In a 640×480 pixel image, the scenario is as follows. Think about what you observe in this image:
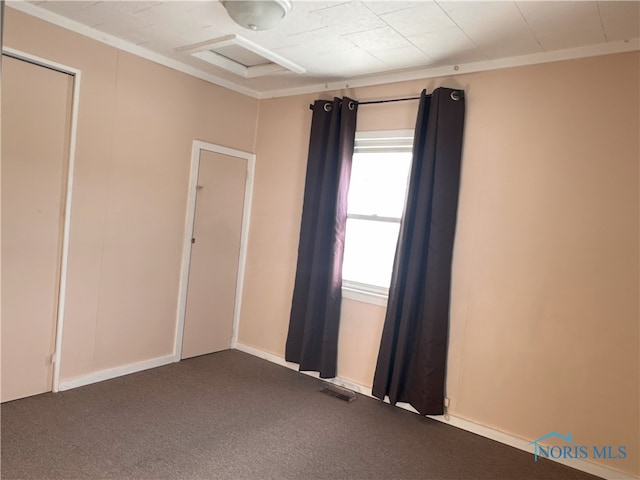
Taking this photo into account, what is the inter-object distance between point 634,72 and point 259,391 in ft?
10.5

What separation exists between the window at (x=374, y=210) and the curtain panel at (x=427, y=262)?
0.84 feet

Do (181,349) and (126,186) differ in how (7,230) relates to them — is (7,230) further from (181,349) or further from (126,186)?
(181,349)

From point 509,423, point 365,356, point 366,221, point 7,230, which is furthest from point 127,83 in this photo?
point 509,423

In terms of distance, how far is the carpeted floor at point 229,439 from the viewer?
235 centimetres

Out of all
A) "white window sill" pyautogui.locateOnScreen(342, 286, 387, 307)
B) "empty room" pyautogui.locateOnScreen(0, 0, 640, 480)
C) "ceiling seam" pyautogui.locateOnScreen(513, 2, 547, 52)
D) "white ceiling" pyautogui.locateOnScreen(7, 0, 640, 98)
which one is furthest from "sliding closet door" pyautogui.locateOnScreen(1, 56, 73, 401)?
"ceiling seam" pyautogui.locateOnScreen(513, 2, 547, 52)

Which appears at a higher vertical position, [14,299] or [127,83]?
[127,83]

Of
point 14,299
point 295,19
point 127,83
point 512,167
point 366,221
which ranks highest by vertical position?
point 295,19

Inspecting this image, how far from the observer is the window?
3490mm

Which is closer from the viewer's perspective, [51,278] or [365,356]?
[51,278]

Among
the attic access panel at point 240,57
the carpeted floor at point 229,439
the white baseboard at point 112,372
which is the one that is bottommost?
the carpeted floor at point 229,439

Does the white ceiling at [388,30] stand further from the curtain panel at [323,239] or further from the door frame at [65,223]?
the curtain panel at [323,239]

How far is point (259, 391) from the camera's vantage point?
134 inches

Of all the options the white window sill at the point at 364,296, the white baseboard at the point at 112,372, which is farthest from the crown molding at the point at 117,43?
the white baseboard at the point at 112,372

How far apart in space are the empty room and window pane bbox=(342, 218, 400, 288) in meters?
0.02
